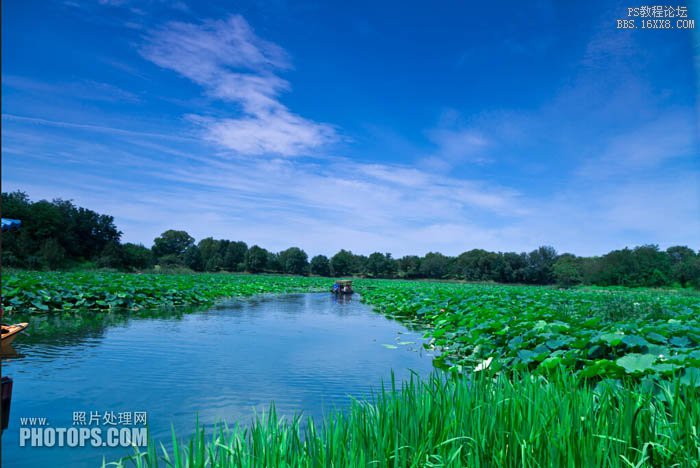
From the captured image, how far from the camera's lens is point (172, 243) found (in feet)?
237

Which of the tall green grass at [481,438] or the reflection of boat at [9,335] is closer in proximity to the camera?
the reflection of boat at [9,335]

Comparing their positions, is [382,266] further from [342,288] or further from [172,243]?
[342,288]

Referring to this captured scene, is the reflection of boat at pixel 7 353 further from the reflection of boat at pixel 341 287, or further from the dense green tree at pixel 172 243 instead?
the dense green tree at pixel 172 243

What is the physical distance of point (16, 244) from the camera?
30.1m

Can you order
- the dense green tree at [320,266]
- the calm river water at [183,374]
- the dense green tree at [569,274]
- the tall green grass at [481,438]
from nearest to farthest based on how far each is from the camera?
the tall green grass at [481,438] < the calm river water at [183,374] < the dense green tree at [569,274] < the dense green tree at [320,266]

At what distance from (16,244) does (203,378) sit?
3279 cm

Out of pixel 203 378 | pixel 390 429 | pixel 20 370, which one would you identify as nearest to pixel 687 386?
pixel 390 429

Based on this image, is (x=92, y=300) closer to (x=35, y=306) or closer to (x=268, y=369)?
(x=35, y=306)

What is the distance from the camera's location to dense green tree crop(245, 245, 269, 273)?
72.0 m

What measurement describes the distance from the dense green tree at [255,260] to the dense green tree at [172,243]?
31.9 ft

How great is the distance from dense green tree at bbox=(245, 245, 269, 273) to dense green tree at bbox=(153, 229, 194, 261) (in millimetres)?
9730

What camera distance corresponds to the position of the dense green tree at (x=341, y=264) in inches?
3356

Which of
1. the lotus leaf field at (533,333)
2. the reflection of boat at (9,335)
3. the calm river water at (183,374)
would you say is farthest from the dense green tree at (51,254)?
the reflection of boat at (9,335)

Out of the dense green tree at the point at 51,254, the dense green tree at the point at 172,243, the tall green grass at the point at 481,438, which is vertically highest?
the dense green tree at the point at 172,243
